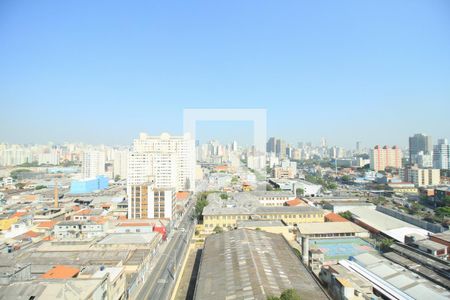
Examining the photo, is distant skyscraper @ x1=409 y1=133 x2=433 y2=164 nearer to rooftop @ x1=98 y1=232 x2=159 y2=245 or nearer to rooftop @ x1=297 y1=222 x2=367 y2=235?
rooftop @ x1=297 y1=222 x2=367 y2=235

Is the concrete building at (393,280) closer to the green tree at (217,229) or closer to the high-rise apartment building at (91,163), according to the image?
→ the green tree at (217,229)

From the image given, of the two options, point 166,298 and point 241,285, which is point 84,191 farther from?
point 241,285

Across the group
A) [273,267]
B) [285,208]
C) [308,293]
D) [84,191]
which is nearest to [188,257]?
[273,267]

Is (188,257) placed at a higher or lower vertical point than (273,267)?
lower

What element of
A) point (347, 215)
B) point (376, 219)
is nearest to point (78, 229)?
point (347, 215)

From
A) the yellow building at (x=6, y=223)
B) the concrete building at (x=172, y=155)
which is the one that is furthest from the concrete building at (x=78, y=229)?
the concrete building at (x=172, y=155)

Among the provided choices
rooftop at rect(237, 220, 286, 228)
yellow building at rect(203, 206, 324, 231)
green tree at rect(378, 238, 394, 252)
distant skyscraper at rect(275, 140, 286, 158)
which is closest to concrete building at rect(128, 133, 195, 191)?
yellow building at rect(203, 206, 324, 231)

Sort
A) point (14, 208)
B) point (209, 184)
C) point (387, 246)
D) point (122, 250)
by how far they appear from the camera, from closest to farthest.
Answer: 1. point (122, 250)
2. point (387, 246)
3. point (14, 208)
4. point (209, 184)
